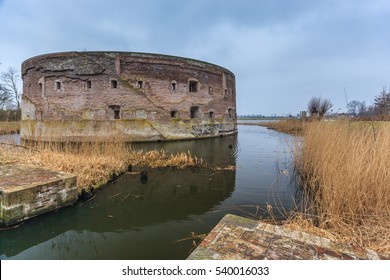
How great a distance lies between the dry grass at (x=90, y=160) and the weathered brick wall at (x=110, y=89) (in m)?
7.68

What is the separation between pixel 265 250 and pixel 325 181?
2.25 m

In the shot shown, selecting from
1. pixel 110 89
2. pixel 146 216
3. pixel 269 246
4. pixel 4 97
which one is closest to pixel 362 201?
pixel 269 246

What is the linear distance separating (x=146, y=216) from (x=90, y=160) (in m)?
3.10

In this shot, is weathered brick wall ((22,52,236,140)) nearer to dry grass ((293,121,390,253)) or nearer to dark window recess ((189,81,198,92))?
dark window recess ((189,81,198,92))

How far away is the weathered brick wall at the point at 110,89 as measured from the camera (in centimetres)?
1462

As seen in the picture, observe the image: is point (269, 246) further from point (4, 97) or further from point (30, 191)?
point (4, 97)

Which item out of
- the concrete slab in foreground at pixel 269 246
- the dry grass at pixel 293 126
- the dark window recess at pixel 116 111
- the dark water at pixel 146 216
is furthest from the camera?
the dark window recess at pixel 116 111

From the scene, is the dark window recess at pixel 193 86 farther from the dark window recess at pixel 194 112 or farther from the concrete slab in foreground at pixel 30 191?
the concrete slab in foreground at pixel 30 191

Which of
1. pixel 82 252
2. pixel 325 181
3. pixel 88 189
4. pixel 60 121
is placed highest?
pixel 60 121

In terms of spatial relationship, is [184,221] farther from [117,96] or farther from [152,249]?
[117,96]

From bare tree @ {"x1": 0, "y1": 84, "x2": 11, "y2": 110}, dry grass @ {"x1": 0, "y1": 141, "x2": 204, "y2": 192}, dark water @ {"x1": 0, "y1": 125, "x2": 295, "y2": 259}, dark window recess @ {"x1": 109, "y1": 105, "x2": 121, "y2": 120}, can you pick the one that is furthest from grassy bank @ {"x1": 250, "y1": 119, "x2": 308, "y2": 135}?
bare tree @ {"x1": 0, "y1": 84, "x2": 11, "y2": 110}

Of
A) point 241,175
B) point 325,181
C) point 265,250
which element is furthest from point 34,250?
point 241,175

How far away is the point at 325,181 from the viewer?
373cm

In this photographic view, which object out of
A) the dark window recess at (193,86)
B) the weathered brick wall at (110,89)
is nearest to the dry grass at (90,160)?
the weathered brick wall at (110,89)
